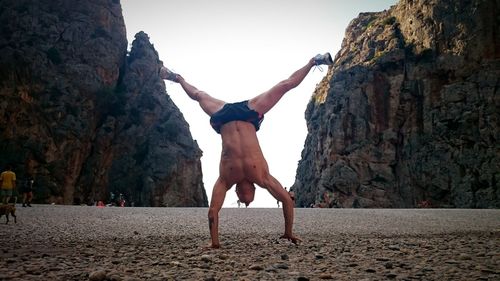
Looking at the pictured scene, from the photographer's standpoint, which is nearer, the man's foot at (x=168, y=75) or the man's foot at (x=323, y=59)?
the man's foot at (x=323, y=59)

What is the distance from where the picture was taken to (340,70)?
177 ft

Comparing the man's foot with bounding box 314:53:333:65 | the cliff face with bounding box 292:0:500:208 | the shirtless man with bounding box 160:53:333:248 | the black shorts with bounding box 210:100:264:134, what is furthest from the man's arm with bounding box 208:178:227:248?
the cliff face with bounding box 292:0:500:208

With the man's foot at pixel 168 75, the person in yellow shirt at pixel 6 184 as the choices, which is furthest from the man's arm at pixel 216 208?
the person in yellow shirt at pixel 6 184

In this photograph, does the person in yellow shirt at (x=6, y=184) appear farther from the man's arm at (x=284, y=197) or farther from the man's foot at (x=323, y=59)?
the man's foot at (x=323, y=59)

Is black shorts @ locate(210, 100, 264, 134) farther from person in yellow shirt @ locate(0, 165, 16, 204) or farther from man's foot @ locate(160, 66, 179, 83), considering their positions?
person in yellow shirt @ locate(0, 165, 16, 204)

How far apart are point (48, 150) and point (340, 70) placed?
135ft

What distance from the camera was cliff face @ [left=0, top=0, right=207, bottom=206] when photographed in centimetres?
4341

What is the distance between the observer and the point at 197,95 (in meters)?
5.93

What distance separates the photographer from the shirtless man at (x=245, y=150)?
494 centimetres

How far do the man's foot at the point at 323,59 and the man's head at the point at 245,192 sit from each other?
6.78 feet

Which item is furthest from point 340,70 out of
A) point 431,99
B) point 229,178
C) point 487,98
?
point 229,178

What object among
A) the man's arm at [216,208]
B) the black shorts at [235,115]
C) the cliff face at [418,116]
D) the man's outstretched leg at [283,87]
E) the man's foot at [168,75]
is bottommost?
the man's arm at [216,208]

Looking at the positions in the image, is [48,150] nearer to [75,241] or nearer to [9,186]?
[9,186]

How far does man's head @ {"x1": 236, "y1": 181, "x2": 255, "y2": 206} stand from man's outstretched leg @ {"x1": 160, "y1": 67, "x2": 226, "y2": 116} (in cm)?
127
